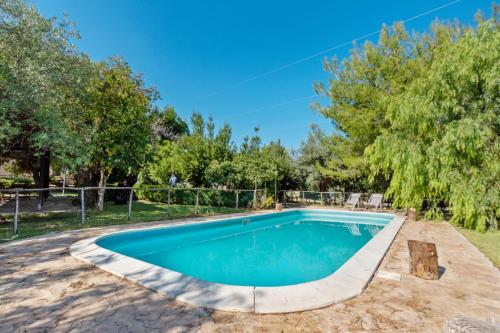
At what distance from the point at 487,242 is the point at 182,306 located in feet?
26.4

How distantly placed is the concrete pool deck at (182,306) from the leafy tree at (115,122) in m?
6.90

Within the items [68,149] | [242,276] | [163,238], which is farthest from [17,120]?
[242,276]

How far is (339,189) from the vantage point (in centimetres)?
1973

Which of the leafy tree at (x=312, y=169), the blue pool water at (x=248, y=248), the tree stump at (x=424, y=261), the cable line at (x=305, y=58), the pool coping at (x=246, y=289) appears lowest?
the blue pool water at (x=248, y=248)

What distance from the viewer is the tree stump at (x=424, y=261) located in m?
3.85

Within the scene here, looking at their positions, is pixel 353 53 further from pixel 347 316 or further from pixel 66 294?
pixel 66 294

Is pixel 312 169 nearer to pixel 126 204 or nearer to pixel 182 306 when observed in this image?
pixel 126 204

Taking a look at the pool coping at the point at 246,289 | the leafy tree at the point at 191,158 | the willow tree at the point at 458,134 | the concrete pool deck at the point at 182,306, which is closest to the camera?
the concrete pool deck at the point at 182,306

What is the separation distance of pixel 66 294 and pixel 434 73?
12426 mm

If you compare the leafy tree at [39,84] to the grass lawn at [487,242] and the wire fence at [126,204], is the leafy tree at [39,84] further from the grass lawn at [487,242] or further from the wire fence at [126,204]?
the grass lawn at [487,242]

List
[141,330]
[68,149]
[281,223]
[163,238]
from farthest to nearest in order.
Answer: [281,223]
[68,149]
[163,238]
[141,330]

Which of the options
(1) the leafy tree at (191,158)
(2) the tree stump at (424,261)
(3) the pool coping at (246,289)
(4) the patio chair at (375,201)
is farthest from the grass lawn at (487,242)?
(1) the leafy tree at (191,158)

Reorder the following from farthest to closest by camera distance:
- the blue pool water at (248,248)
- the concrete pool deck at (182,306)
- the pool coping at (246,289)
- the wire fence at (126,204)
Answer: the wire fence at (126,204) → the blue pool water at (248,248) → the pool coping at (246,289) → the concrete pool deck at (182,306)

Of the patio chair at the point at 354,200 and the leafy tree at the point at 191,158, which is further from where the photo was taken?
the leafy tree at the point at 191,158
